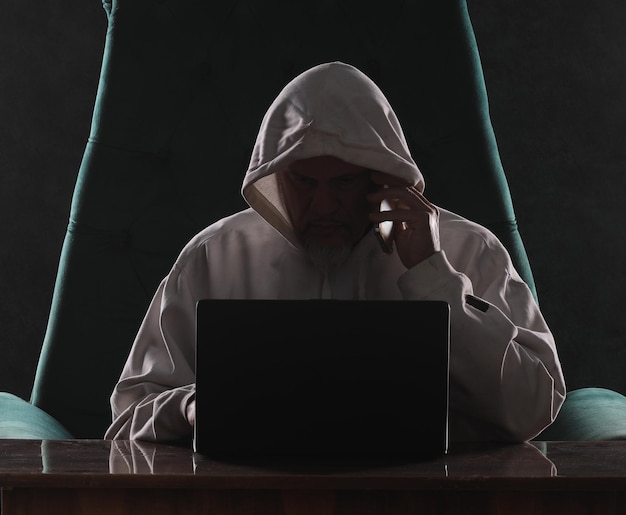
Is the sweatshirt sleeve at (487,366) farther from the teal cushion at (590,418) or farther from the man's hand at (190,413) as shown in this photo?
the man's hand at (190,413)

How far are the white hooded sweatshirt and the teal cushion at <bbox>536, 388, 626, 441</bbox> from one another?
5.1 inches

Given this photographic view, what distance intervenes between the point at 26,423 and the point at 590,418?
2.77ft

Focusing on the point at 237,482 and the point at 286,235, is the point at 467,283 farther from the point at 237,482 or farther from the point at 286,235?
the point at 237,482

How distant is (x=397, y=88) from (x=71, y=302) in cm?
74

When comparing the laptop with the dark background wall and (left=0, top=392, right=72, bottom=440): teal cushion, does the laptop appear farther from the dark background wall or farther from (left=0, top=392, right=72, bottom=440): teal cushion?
the dark background wall

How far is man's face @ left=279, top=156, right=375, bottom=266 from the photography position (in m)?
1.49

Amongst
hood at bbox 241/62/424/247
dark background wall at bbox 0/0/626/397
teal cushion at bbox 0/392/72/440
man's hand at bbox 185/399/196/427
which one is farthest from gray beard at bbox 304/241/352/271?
dark background wall at bbox 0/0/626/397

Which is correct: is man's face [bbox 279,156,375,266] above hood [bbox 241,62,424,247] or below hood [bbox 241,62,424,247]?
below

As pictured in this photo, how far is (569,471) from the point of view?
3.08ft

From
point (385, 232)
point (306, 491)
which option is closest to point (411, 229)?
point (385, 232)

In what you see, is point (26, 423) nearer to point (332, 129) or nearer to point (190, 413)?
point (190, 413)

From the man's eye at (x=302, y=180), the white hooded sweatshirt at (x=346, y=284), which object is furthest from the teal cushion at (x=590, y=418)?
the man's eye at (x=302, y=180)

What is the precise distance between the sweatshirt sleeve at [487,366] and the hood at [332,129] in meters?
0.17

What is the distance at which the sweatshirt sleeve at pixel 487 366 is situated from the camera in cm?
133
